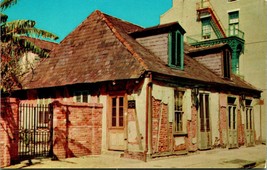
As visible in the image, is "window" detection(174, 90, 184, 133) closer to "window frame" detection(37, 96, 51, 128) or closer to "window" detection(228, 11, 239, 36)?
"window frame" detection(37, 96, 51, 128)

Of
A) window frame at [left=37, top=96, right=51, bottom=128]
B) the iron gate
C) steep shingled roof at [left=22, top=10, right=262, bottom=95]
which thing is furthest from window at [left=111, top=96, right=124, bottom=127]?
window frame at [left=37, top=96, right=51, bottom=128]

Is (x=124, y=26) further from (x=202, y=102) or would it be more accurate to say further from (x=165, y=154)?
(x=165, y=154)

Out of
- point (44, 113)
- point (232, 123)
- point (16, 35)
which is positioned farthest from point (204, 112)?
point (16, 35)

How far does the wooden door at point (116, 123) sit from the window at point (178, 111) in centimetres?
245

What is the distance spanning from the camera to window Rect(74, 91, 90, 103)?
596 inches

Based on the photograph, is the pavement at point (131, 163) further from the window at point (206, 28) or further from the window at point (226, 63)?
the window at point (206, 28)

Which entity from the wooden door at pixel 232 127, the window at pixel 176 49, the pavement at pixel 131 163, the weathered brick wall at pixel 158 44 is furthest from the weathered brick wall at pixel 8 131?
the wooden door at pixel 232 127

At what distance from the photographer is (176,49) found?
1556cm

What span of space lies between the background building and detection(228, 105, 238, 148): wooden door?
3.82m

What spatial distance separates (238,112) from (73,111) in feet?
35.1

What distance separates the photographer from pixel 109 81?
1402cm

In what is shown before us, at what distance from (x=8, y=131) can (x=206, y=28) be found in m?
21.1

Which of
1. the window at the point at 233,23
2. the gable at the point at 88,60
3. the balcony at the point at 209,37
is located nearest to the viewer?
the gable at the point at 88,60

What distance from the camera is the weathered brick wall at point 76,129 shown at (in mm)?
12781
